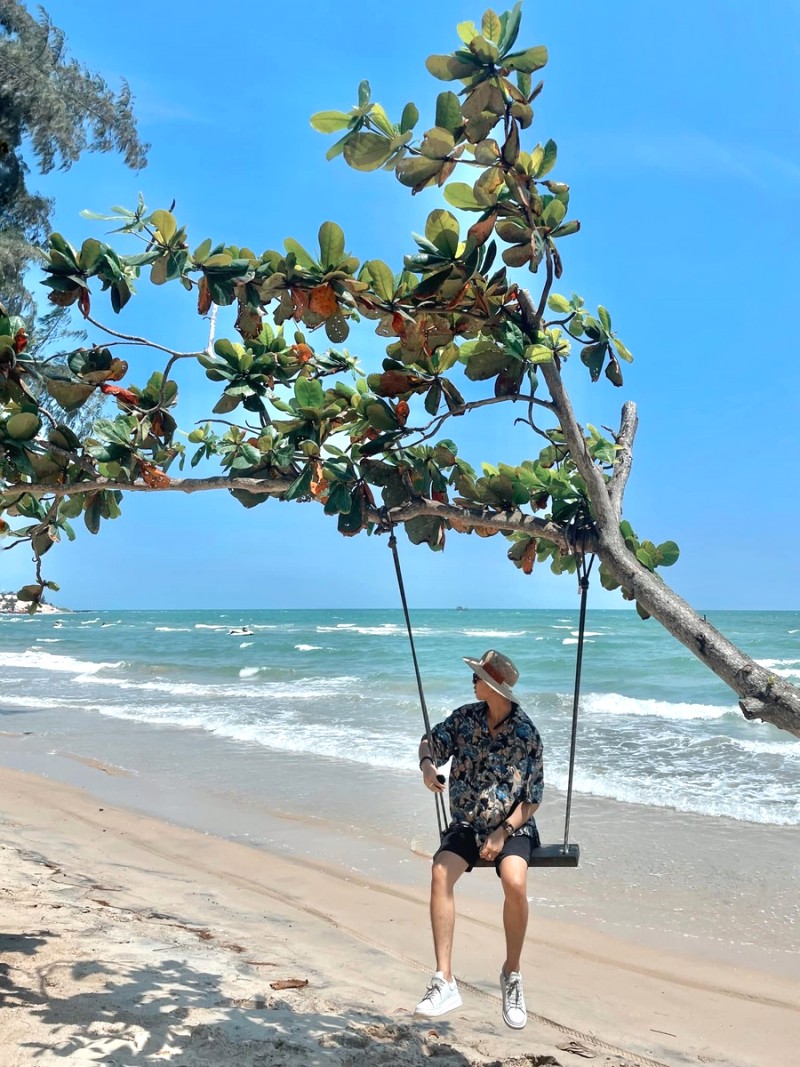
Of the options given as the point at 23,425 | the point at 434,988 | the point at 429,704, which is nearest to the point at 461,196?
the point at 23,425

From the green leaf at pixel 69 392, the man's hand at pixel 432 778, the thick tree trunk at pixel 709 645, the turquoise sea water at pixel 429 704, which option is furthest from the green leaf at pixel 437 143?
the turquoise sea water at pixel 429 704

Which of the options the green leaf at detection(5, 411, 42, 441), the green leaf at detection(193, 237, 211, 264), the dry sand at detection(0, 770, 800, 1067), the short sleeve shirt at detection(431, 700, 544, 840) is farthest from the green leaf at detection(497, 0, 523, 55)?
the dry sand at detection(0, 770, 800, 1067)

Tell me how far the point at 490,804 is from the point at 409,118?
6.97ft

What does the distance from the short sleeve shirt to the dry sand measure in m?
0.95

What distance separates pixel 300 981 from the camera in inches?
165

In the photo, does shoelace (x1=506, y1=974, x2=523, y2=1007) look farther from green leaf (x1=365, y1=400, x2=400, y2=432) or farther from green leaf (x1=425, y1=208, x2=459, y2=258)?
green leaf (x1=425, y1=208, x2=459, y2=258)

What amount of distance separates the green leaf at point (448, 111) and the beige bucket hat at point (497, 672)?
1.66 meters

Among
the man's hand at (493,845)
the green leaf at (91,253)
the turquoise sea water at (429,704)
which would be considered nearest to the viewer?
the green leaf at (91,253)

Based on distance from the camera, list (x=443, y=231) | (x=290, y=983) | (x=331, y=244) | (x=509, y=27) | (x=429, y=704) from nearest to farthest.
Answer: (x=509, y=27) < (x=443, y=231) < (x=331, y=244) < (x=290, y=983) < (x=429, y=704)

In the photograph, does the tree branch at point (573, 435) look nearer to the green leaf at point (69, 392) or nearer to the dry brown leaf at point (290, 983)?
the green leaf at point (69, 392)

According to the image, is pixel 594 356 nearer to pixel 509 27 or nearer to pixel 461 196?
pixel 461 196

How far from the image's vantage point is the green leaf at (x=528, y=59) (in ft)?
7.35

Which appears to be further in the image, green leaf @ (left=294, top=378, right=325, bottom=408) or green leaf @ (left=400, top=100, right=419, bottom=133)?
green leaf @ (left=294, top=378, right=325, bottom=408)

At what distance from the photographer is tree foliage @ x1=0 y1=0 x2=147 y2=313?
8.88 meters
